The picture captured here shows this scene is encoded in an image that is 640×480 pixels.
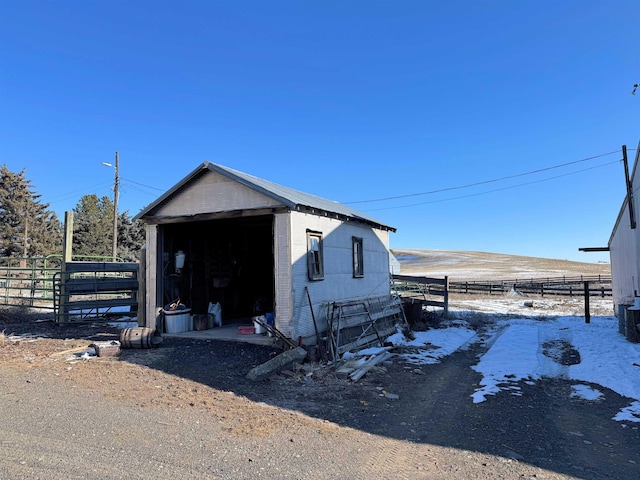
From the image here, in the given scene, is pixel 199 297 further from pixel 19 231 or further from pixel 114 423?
pixel 19 231

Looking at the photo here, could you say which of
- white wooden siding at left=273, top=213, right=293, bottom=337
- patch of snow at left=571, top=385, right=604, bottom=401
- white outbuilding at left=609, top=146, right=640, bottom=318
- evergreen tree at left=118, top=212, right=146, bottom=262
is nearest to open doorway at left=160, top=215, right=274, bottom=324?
white wooden siding at left=273, top=213, right=293, bottom=337

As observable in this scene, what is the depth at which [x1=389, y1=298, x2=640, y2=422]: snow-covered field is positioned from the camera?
281 inches

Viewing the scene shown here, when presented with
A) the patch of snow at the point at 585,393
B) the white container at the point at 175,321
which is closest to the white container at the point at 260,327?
the white container at the point at 175,321

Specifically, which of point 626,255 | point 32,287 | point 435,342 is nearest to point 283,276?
point 435,342

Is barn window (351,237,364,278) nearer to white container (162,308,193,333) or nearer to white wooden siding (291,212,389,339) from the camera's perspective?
white wooden siding (291,212,389,339)

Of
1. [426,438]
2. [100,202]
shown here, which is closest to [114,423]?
[426,438]

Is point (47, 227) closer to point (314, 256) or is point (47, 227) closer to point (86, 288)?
point (86, 288)

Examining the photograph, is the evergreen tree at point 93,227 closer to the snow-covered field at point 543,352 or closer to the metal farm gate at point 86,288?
the metal farm gate at point 86,288

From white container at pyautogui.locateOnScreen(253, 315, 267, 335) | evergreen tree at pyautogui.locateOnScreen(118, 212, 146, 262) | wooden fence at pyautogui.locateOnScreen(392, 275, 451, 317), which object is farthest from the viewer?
evergreen tree at pyautogui.locateOnScreen(118, 212, 146, 262)

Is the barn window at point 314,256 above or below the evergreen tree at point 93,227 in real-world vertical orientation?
below

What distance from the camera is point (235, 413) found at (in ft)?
17.8

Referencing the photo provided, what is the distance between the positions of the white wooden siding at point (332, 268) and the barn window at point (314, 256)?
145 mm

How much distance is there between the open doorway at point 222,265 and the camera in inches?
455

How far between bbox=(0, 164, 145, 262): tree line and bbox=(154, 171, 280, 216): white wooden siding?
2356 cm
